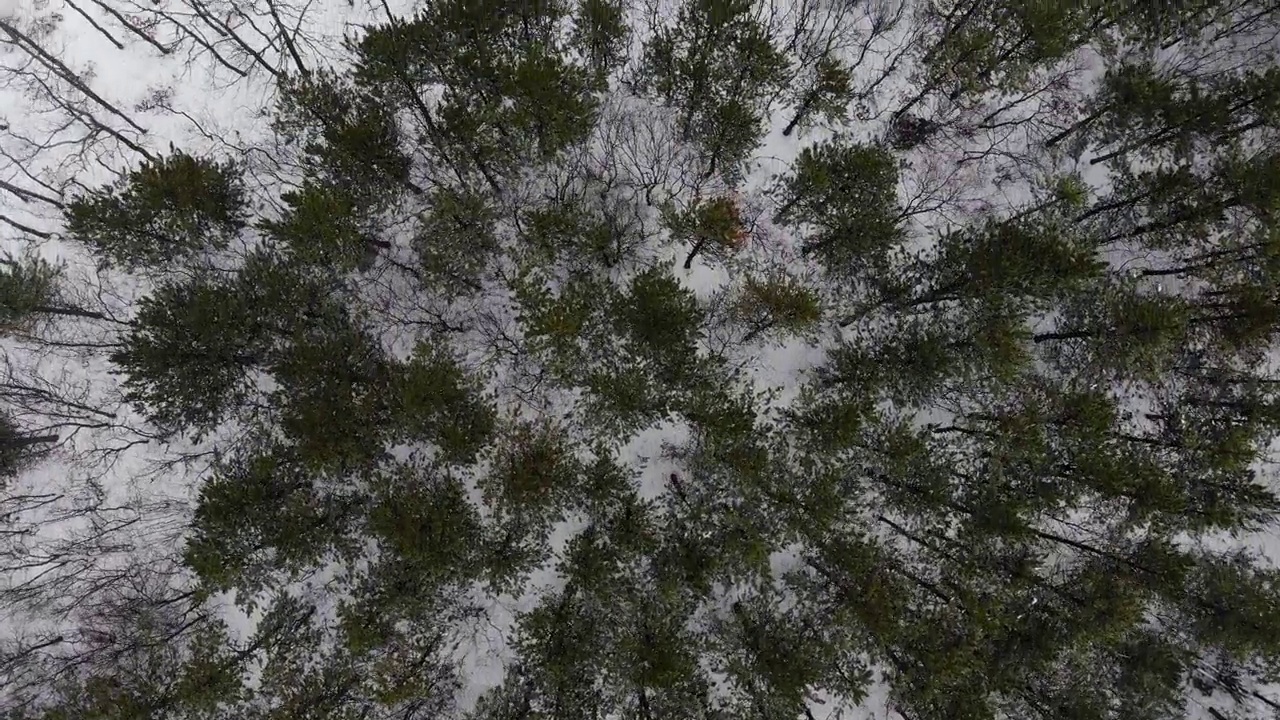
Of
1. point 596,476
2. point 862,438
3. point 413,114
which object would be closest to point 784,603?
point 862,438

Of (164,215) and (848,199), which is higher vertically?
(164,215)

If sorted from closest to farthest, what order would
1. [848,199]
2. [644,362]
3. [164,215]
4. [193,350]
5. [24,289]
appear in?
[193,350] → [164,215] → [24,289] → [848,199] → [644,362]

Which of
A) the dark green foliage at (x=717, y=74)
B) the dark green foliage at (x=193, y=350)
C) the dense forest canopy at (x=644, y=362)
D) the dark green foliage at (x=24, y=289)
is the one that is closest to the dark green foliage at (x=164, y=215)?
the dense forest canopy at (x=644, y=362)

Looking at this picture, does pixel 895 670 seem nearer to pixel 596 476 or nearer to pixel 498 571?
pixel 596 476

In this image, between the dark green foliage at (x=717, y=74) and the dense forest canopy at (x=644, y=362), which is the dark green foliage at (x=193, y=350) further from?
the dark green foliage at (x=717, y=74)

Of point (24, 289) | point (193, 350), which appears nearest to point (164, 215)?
point (193, 350)

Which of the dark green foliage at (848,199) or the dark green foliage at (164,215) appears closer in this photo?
the dark green foliage at (164,215)

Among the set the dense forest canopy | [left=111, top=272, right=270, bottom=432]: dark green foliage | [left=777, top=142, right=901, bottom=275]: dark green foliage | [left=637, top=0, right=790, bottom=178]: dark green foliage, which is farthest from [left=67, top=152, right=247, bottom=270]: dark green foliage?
[left=777, top=142, right=901, bottom=275]: dark green foliage

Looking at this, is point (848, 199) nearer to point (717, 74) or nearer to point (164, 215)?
point (717, 74)

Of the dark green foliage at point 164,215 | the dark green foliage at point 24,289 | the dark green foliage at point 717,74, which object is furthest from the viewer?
the dark green foliage at point 717,74

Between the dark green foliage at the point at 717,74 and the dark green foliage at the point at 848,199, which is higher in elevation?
the dark green foliage at the point at 717,74

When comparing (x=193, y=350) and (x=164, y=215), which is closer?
(x=193, y=350)
